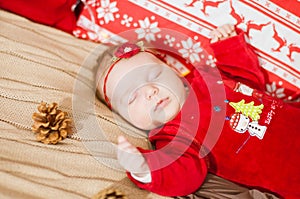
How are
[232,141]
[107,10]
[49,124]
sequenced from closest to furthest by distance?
[49,124] → [232,141] → [107,10]

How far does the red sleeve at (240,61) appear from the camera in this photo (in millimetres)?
1319

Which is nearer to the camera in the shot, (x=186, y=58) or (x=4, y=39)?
(x=4, y=39)

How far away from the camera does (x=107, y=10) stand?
1.43 meters

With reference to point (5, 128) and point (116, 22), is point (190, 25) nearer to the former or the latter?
point (116, 22)

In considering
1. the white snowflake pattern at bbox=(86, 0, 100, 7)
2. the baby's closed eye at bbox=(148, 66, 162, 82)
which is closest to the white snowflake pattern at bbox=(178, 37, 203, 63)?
the baby's closed eye at bbox=(148, 66, 162, 82)

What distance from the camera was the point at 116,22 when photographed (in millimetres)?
1431

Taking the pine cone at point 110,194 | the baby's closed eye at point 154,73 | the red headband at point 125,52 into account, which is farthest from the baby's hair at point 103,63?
the pine cone at point 110,194

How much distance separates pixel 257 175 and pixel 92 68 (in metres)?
0.63

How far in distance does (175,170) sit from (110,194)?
0.70ft

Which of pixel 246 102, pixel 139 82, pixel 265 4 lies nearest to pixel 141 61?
pixel 139 82

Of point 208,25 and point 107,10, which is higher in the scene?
point 107,10

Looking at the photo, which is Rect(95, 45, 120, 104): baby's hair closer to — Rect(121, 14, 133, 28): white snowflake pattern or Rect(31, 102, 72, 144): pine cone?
Rect(121, 14, 133, 28): white snowflake pattern

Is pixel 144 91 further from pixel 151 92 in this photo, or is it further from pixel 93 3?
pixel 93 3

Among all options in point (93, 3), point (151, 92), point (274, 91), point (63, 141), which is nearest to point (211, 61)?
point (274, 91)
